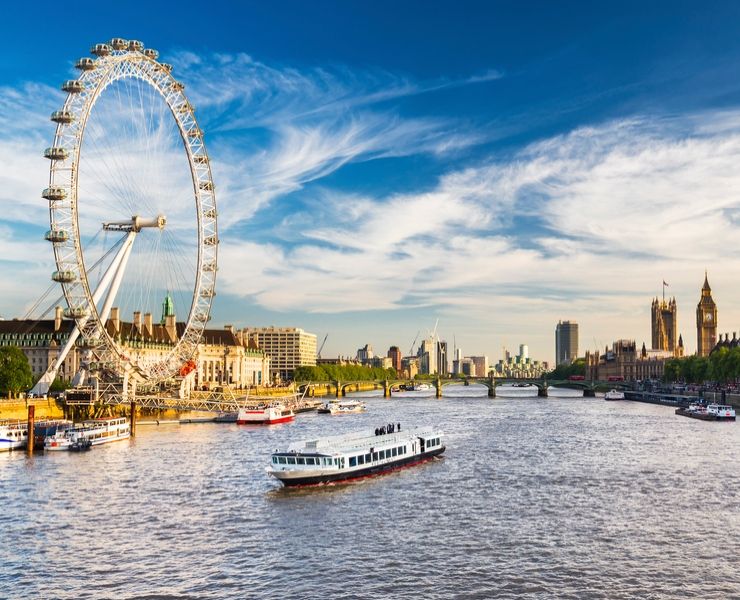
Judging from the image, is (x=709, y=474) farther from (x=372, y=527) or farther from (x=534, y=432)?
(x=534, y=432)

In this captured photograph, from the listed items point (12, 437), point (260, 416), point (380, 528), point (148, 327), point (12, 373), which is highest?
point (148, 327)

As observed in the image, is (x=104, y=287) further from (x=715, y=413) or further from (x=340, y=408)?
(x=715, y=413)

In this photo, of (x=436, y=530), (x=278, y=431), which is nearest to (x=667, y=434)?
(x=278, y=431)

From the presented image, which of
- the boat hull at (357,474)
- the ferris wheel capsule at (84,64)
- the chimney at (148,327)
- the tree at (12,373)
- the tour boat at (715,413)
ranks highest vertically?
the ferris wheel capsule at (84,64)

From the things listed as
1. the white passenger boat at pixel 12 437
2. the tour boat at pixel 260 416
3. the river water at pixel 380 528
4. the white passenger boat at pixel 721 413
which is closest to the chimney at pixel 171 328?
the tour boat at pixel 260 416

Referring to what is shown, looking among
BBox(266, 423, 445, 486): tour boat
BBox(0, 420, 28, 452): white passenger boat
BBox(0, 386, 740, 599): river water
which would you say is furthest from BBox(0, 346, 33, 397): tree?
BBox(266, 423, 445, 486): tour boat

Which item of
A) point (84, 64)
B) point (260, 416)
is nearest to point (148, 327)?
point (260, 416)

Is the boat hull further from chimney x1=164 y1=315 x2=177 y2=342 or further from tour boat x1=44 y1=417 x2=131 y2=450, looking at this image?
chimney x1=164 y1=315 x2=177 y2=342

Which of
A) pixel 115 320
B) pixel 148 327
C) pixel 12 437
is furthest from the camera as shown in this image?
pixel 148 327

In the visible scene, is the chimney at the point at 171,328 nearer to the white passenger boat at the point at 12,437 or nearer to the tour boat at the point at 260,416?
the tour boat at the point at 260,416
